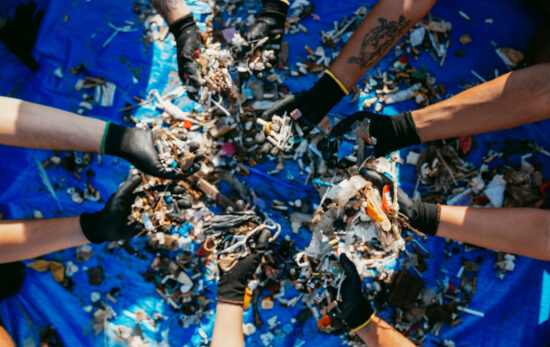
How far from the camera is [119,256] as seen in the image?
3.01 m

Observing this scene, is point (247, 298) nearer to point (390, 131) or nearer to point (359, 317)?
point (359, 317)

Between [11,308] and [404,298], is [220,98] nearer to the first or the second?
[404,298]

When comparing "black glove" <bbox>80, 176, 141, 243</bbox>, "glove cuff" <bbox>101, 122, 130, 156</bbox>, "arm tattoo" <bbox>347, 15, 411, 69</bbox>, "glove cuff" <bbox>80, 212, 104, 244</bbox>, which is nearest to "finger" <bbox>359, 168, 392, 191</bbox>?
"arm tattoo" <bbox>347, 15, 411, 69</bbox>

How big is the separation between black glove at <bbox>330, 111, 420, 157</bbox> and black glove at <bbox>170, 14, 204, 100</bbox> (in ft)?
4.33

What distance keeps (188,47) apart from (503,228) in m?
2.86

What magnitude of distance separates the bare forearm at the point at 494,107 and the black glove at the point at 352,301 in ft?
4.06

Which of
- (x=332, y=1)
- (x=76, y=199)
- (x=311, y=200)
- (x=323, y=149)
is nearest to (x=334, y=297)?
(x=311, y=200)

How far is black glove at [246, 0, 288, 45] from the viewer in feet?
9.37

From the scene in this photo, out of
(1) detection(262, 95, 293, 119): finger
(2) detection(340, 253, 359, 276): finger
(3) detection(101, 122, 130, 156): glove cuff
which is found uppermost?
(1) detection(262, 95, 293, 119): finger

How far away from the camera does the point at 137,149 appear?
2.70m

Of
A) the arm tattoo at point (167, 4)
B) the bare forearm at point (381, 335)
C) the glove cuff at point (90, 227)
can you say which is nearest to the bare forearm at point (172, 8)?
the arm tattoo at point (167, 4)

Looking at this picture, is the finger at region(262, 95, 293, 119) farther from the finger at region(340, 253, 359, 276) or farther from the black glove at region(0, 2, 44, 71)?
the black glove at region(0, 2, 44, 71)

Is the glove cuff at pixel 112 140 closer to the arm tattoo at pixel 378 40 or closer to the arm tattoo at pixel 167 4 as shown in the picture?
the arm tattoo at pixel 167 4

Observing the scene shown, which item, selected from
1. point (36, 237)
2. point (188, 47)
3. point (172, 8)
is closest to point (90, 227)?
point (36, 237)
